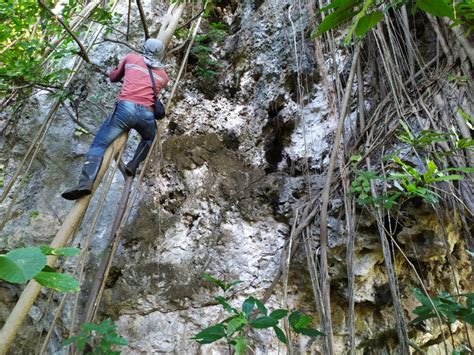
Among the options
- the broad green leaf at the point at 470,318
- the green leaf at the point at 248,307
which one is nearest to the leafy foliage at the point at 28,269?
the green leaf at the point at 248,307

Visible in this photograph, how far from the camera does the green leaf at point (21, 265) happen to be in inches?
17.4

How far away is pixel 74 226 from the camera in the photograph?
1435mm

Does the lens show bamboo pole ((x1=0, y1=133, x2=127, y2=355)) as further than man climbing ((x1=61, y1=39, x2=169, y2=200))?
No

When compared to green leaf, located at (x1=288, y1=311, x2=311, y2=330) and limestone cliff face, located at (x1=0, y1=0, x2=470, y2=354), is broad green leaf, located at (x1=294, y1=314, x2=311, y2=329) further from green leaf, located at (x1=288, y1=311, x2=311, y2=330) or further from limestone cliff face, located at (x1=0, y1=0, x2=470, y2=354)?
limestone cliff face, located at (x1=0, y1=0, x2=470, y2=354)

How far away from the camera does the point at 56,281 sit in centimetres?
53

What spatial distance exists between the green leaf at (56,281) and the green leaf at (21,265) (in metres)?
0.04

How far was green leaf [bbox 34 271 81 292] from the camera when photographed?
0.51m

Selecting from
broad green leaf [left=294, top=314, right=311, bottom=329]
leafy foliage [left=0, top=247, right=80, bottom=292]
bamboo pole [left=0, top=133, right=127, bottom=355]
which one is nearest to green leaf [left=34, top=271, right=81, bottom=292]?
leafy foliage [left=0, top=247, right=80, bottom=292]

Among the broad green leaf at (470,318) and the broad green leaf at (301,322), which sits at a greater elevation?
the broad green leaf at (301,322)

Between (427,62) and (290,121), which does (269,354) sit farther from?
(427,62)

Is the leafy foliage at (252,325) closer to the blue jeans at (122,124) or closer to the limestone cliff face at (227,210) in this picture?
the limestone cliff face at (227,210)

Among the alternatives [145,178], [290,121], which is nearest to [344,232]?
[290,121]

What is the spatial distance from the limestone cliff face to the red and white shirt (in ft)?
1.67

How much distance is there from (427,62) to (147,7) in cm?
232
